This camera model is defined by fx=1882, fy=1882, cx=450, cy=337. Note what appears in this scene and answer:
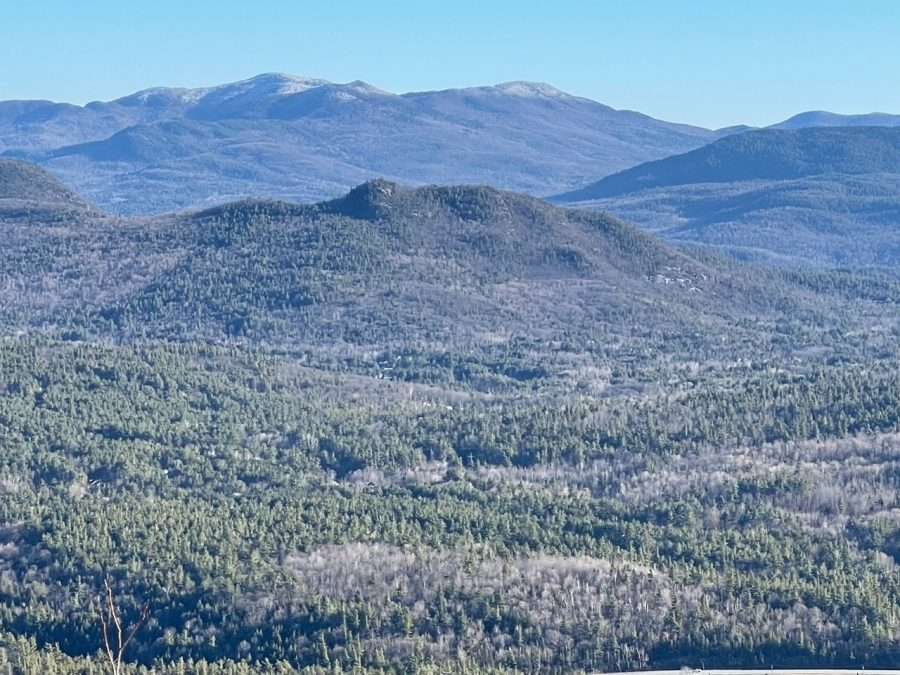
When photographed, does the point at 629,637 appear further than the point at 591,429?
No

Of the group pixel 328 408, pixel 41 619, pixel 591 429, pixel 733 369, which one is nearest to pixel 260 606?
pixel 41 619

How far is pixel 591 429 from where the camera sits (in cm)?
13938

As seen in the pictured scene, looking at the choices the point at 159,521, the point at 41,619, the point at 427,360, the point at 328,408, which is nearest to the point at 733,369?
the point at 427,360

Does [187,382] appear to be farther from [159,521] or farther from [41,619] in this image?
[41,619]

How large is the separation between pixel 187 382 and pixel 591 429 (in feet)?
125

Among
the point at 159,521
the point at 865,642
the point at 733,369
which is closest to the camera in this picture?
the point at 865,642

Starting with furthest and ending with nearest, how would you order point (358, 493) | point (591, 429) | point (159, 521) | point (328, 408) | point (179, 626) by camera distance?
point (328, 408) < point (591, 429) < point (358, 493) < point (159, 521) < point (179, 626)

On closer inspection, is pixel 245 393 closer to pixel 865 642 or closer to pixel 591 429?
pixel 591 429

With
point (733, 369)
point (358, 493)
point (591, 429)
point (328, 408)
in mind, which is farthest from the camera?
point (733, 369)

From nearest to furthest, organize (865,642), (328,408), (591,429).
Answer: (865,642), (591,429), (328,408)

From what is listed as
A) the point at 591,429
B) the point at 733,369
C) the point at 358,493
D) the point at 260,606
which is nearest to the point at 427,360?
the point at 733,369

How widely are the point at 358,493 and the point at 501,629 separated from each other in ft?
102

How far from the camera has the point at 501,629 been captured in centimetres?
9262

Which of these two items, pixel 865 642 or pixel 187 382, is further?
pixel 187 382
